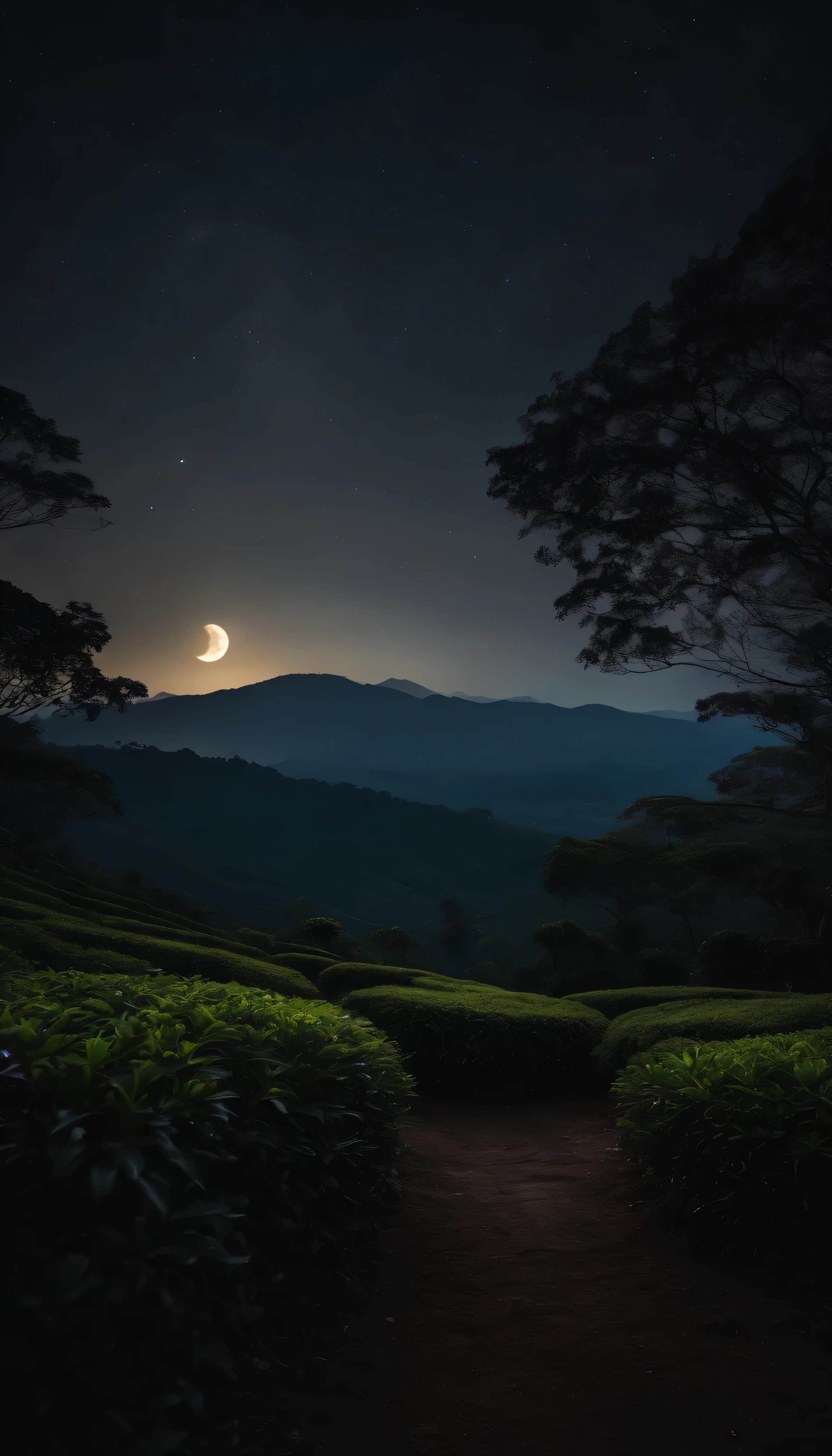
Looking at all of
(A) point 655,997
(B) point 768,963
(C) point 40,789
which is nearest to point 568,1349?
(A) point 655,997

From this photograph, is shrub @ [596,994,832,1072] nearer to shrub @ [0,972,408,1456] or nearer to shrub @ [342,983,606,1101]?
shrub @ [342,983,606,1101]


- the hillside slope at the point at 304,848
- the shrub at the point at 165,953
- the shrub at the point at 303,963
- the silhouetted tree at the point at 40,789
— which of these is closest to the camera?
the shrub at the point at 165,953

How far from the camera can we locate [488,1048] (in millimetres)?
7719

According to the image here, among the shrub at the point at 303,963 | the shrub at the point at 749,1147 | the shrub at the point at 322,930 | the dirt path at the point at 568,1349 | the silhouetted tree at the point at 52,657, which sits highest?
the silhouetted tree at the point at 52,657

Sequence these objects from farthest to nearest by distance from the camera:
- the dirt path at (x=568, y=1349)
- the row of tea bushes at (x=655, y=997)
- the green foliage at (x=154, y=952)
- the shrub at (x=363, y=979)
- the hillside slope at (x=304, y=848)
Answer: the hillside slope at (x=304, y=848) → the shrub at (x=363, y=979) → the row of tea bushes at (x=655, y=997) → the green foliage at (x=154, y=952) → the dirt path at (x=568, y=1349)

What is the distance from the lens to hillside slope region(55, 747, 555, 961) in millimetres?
86250

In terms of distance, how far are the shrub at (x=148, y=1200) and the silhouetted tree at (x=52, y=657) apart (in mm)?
13262

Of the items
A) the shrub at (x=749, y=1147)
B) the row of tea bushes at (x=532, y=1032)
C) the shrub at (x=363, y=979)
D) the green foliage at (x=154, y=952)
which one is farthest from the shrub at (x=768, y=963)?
the shrub at (x=749, y=1147)

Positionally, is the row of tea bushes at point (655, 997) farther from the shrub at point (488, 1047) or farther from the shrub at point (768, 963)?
the shrub at point (768, 963)

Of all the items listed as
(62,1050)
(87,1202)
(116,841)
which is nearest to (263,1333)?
(87,1202)

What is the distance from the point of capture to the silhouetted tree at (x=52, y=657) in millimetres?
14539

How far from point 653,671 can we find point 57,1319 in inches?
436

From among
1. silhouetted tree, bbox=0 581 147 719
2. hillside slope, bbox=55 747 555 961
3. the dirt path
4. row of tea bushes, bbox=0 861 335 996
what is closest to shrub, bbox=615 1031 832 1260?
the dirt path

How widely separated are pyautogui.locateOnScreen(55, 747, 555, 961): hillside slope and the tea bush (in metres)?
60.1
